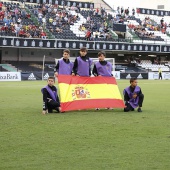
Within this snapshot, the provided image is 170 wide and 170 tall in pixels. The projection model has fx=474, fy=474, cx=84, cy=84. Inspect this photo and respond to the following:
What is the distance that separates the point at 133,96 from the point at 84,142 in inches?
216

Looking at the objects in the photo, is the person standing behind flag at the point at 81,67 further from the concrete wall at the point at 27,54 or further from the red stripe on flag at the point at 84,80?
the concrete wall at the point at 27,54

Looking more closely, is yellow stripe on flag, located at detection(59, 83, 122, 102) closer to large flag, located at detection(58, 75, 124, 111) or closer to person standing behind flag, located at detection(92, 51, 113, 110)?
large flag, located at detection(58, 75, 124, 111)

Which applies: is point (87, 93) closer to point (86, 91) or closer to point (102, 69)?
point (86, 91)

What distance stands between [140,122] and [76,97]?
112 inches

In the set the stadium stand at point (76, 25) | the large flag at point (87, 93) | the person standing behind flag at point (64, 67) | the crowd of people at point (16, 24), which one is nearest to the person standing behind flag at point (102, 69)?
the large flag at point (87, 93)

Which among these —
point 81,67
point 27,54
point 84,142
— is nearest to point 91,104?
point 81,67

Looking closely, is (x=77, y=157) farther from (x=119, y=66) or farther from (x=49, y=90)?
(x=119, y=66)

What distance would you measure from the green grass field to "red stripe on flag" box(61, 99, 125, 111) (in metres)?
1.08

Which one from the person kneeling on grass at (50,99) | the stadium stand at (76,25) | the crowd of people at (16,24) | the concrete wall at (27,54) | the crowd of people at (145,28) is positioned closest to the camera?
the person kneeling on grass at (50,99)

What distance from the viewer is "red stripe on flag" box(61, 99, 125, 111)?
1253cm

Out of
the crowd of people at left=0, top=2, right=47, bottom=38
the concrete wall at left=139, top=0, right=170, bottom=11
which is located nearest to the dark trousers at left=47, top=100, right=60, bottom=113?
the crowd of people at left=0, top=2, right=47, bottom=38

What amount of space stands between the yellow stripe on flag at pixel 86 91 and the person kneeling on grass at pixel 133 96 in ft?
1.33

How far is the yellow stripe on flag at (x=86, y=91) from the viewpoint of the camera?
41.3ft

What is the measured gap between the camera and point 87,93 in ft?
42.7
